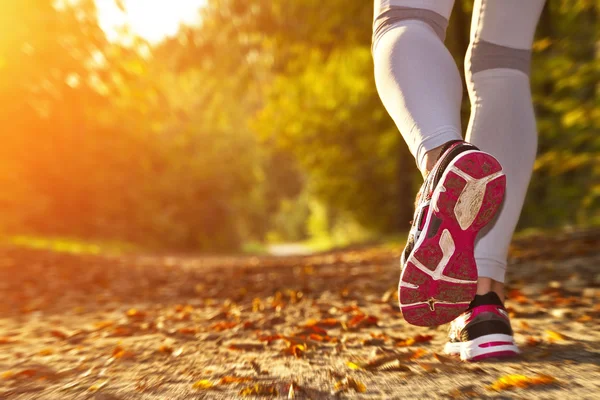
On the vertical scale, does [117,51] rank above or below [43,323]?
above

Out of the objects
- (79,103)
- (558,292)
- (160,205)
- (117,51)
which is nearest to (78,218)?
(160,205)

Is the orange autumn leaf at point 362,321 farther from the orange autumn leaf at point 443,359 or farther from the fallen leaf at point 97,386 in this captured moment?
the fallen leaf at point 97,386

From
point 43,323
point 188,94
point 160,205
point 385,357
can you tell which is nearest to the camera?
point 385,357

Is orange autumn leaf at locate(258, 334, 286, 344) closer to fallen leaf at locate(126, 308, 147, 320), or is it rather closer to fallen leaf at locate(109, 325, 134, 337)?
fallen leaf at locate(109, 325, 134, 337)

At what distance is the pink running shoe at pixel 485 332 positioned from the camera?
1.65 m

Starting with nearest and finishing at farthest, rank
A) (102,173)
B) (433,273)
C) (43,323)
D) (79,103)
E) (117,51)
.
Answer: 1. (433,273)
2. (43,323)
3. (117,51)
4. (79,103)
5. (102,173)

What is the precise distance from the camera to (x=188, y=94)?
77.2 feet

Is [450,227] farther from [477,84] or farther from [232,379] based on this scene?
[232,379]

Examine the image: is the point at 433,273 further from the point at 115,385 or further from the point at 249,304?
the point at 249,304

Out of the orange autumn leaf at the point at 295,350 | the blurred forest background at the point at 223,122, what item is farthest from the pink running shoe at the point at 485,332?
the blurred forest background at the point at 223,122

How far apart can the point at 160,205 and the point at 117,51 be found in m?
13.4

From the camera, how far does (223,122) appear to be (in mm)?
16484

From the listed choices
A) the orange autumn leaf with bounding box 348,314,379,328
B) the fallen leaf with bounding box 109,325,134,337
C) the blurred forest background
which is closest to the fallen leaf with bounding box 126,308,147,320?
the fallen leaf with bounding box 109,325,134,337

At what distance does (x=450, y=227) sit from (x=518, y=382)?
0.43m
